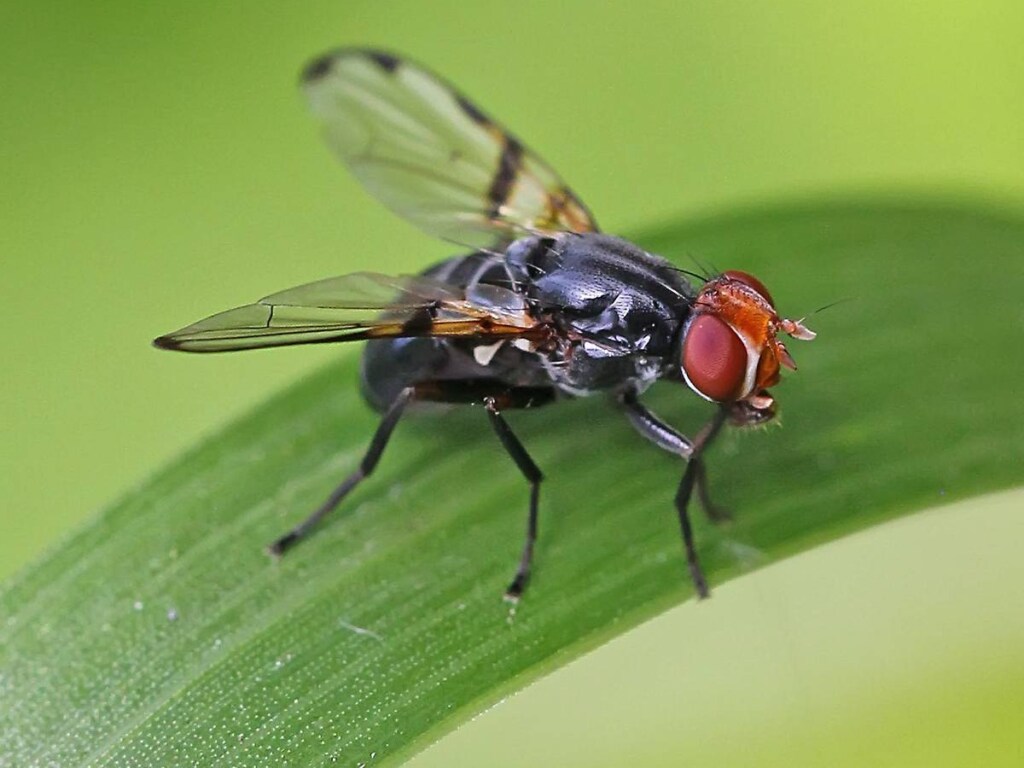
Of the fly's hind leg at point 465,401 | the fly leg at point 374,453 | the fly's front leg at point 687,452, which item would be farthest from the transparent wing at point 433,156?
the fly's front leg at point 687,452

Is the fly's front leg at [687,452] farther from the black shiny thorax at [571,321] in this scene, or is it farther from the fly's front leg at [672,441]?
the black shiny thorax at [571,321]

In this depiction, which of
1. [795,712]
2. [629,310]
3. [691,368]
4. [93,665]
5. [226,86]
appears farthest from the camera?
[226,86]

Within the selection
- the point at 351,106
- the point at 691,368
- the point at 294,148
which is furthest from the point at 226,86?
the point at 691,368

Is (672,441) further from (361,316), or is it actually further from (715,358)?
(361,316)

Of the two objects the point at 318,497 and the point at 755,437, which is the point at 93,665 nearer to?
the point at 318,497

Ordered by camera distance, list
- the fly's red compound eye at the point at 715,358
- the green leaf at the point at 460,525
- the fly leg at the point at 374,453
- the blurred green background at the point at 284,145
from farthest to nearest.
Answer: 1. the blurred green background at the point at 284,145
2. the fly leg at the point at 374,453
3. the fly's red compound eye at the point at 715,358
4. the green leaf at the point at 460,525

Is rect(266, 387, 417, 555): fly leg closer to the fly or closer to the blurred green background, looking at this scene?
the fly
